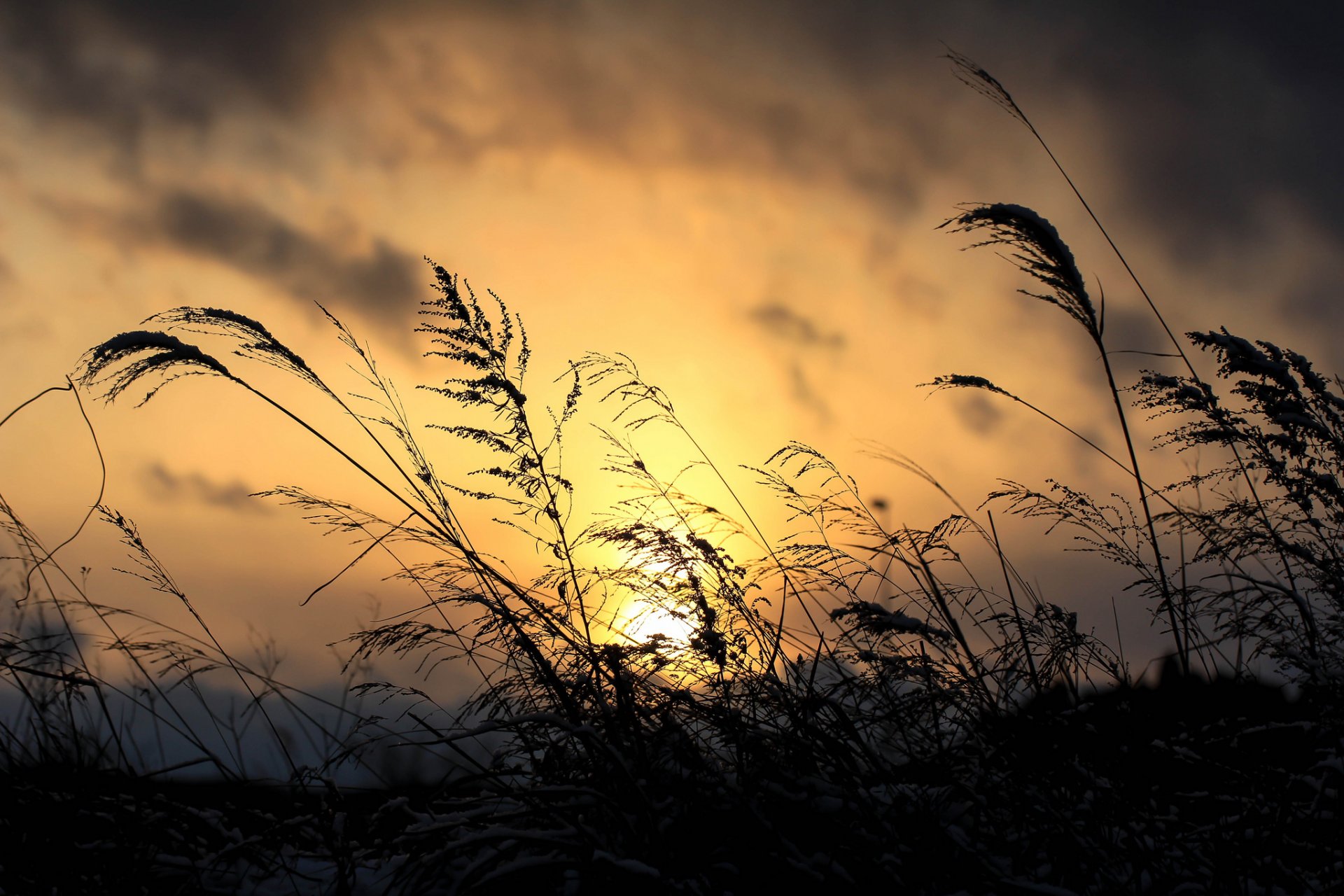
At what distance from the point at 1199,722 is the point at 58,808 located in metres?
2.96

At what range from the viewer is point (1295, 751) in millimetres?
2416

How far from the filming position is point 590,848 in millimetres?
1747

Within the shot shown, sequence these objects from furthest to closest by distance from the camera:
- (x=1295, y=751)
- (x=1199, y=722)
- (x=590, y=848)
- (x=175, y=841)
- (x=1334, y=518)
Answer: (x=1334, y=518)
(x=1199, y=722)
(x=1295, y=751)
(x=175, y=841)
(x=590, y=848)

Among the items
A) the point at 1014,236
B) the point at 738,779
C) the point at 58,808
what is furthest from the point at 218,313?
the point at 1014,236

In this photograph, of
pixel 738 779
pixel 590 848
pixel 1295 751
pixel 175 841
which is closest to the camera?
pixel 590 848

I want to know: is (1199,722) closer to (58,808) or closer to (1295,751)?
(1295,751)

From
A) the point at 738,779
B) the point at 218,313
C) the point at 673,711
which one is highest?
the point at 218,313

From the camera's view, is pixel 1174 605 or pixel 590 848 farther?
pixel 1174 605

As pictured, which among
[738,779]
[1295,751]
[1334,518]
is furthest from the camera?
[1334,518]

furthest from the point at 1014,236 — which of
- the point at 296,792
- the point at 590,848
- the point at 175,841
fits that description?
the point at 175,841

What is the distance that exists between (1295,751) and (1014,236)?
67.8 inches

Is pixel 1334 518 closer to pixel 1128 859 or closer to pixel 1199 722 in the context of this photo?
pixel 1199 722

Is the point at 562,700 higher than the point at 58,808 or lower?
higher

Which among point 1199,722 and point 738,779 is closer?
point 738,779
